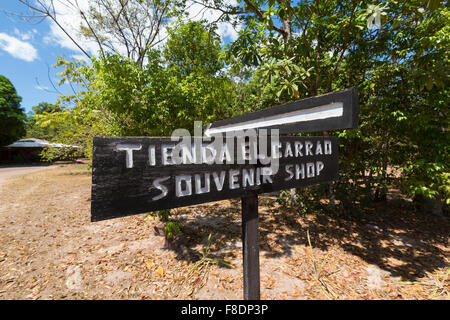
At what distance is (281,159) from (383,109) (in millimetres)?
4783

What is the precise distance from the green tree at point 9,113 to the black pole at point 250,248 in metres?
36.4

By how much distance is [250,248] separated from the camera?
1776 millimetres

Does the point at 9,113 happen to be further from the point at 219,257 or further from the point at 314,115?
the point at 314,115

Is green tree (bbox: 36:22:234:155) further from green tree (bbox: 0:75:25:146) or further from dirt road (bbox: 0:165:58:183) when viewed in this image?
green tree (bbox: 0:75:25:146)

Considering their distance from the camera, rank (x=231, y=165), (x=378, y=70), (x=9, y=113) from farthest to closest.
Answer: (x=9, y=113) < (x=378, y=70) < (x=231, y=165)

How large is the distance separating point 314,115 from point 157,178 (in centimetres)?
142

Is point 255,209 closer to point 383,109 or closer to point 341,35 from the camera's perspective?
point 341,35

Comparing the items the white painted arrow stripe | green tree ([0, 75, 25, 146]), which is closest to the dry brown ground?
the white painted arrow stripe

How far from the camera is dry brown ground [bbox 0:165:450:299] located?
3.18 m

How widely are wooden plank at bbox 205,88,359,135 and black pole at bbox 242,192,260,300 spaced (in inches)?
29.9

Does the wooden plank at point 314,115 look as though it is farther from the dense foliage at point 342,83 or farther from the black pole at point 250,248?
the dense foliage at point 342,83

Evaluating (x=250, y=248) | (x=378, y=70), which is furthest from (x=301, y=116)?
(x=378, y=70)

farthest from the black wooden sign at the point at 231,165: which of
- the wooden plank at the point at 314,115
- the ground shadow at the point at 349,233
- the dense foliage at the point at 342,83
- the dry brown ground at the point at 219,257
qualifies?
the ground shadow at the point at 349,233
